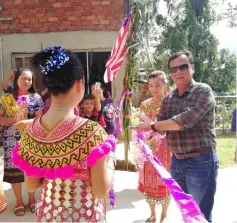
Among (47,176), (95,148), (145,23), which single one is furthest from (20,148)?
(145,23)

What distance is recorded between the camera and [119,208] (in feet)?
13.3

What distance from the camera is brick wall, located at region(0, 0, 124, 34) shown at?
714 cm

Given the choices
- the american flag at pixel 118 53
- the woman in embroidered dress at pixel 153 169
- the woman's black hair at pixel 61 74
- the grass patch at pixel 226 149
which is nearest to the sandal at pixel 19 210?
the woman in embroidered dress at pixel 153 169

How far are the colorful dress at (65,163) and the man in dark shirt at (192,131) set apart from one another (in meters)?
1.04

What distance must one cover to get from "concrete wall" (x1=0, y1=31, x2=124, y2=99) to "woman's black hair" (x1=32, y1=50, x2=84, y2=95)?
5473 mm

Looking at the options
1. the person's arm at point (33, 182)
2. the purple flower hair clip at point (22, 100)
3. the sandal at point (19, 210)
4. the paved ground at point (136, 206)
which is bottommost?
the paved ground at point (136, 206)

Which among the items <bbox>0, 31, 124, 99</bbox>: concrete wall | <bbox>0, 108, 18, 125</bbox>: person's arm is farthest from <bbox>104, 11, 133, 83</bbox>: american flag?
<bbox>0, 31, 124, 99</bbox>: concrete wall

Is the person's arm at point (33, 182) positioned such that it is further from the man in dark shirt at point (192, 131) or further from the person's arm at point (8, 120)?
the person's arm at point (8, 120)

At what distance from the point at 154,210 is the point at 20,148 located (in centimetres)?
222

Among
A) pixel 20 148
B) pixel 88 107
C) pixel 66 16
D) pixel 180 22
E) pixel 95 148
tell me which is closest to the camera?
pixel 95 148

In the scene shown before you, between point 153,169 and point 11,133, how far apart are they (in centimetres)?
164

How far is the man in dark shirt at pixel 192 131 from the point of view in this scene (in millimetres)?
2594

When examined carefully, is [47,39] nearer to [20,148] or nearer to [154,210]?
[154,210]

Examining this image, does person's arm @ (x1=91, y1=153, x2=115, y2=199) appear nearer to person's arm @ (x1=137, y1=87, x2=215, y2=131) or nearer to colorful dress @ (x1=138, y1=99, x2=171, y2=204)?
person's arm @ (x1=137, y1=87, x2=215, y2=131)
